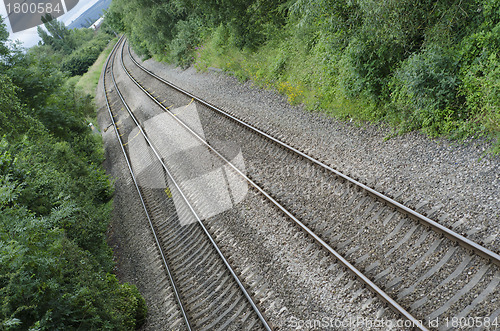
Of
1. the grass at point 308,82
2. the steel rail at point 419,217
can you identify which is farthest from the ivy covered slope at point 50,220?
the grass at point 308,82

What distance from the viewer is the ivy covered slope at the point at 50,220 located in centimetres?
615

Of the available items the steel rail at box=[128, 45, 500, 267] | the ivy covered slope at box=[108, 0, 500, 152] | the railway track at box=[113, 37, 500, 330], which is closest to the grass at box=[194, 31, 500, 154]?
the ivy covered slope at box=[108, 0, 500, 152]

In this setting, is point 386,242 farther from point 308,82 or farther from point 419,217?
point 308,82

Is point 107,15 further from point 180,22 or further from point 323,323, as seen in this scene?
point 323,323

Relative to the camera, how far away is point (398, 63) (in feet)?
32.2

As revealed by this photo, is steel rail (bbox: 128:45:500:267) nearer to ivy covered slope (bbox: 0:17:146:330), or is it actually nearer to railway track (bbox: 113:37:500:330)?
railway track (bbox: 113:37:500:330)

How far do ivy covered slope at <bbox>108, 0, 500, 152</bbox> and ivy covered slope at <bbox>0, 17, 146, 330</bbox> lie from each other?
8.37 metres

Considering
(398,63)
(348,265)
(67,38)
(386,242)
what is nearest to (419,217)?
(386,242)

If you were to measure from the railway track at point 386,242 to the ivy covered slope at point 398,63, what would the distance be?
8.05 ft

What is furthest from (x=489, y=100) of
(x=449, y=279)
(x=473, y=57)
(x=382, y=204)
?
(x=449, y=279)

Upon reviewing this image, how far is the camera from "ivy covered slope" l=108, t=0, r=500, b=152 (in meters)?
7.76

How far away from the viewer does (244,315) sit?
6.52 metres

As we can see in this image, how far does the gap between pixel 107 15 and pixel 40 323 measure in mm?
39909

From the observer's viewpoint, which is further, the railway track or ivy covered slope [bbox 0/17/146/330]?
ivy covered slope [bbox 0/17/146/330]
